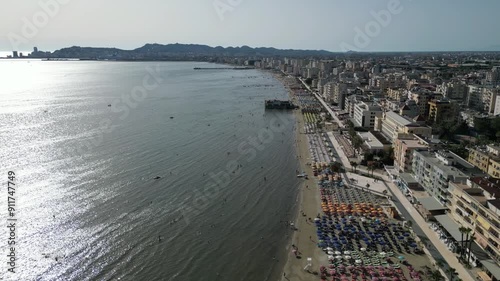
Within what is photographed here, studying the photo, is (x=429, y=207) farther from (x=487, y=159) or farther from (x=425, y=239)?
(x=487, y=159)

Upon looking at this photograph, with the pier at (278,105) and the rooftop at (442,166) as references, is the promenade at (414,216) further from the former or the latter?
the pier at (278,105)

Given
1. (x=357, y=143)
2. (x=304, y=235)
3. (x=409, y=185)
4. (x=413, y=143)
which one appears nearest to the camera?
(x=304, y=235)

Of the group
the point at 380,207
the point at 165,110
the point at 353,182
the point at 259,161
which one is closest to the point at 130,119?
the point at 165,110

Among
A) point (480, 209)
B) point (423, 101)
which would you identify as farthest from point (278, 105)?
point (480, 209)

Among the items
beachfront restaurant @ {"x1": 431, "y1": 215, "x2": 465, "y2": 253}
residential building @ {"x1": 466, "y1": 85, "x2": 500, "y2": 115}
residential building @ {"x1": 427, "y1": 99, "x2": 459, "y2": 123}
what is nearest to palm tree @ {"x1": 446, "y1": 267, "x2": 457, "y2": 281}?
beachfront restaurant @ {"x1": 431, "y1": 215, "x2": 465, "y2": 253}

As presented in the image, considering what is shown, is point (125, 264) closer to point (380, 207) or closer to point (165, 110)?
point (380, 207)

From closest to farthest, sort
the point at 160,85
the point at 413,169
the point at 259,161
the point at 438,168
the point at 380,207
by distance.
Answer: the point at 438,168 → the point at 380,207 → the point at 413,169 → the point at 259,161 → the point at 160,85

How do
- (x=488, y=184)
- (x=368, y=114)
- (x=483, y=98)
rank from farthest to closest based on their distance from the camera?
(x=483, y=98) < (x=368, y=114) < (x=488, y=184)

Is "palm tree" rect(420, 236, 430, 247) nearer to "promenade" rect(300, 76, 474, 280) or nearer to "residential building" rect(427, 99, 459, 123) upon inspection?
"promenade" rect(300, 76, 474, 280)
